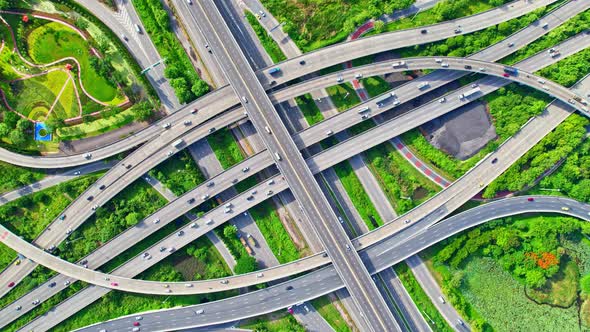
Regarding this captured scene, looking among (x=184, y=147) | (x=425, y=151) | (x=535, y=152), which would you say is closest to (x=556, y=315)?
(x=535, y=152)

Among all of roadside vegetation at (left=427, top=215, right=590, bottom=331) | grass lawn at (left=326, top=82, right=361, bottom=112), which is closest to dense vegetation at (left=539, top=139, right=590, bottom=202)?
roadside vegetation at (left=427, top=215, right=590, bottom=331)

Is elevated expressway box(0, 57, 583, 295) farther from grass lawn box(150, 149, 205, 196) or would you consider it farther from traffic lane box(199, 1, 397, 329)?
traffic lane box(199, 1, 397, 329)

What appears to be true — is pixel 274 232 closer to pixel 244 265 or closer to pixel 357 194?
pixel 244 265

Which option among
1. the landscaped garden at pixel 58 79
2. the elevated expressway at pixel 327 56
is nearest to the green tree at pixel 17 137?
the landscaped garden at pixel 58 79

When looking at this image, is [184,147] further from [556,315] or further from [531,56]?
[556,315]

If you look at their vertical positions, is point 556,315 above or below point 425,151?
below

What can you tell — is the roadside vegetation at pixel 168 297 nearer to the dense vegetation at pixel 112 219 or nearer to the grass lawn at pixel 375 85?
the dense vegetation at pixel 112 219
